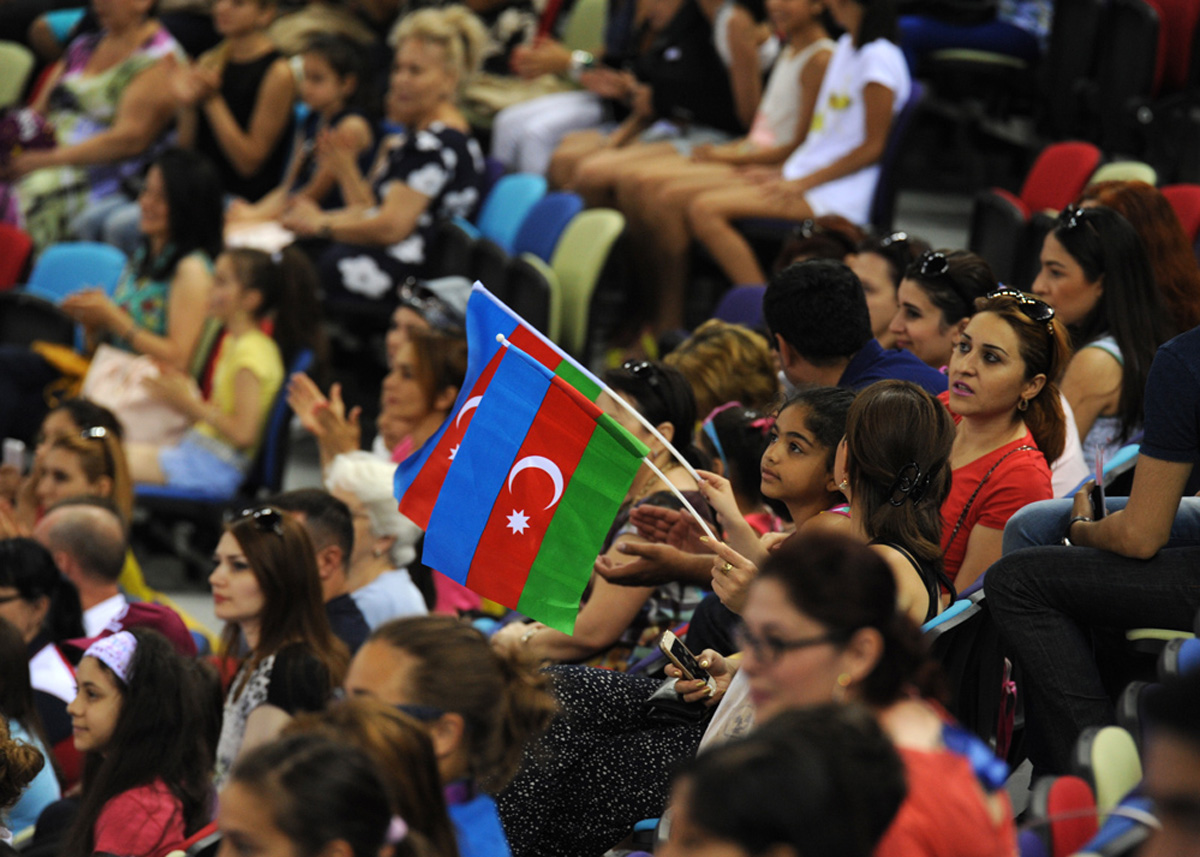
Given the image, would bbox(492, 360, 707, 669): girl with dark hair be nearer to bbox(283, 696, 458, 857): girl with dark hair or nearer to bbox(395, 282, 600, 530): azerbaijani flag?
bbox(395, 282, 600, 530): azerbaijani flag

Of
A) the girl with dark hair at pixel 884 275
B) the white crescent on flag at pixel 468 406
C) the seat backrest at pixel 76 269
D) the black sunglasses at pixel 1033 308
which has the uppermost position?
the black sunglasses at pixel 1033 308

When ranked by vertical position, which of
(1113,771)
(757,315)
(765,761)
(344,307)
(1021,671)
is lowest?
(344,307)

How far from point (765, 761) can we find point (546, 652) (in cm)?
193

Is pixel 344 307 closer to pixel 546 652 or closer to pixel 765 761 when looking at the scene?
pixel 546 652

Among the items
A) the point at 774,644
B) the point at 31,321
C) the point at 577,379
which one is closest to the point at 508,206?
the point at 31,321

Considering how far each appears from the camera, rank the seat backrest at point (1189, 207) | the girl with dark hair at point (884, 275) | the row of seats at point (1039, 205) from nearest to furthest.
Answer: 1. the girl with dark hair at point (884, 275)
2. the seat backrest at point (1189, 207)
3. the row of seats at point (1039, 205)

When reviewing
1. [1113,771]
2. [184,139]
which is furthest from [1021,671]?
[184,139]

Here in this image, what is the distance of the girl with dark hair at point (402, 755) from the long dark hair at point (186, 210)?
4.45 m

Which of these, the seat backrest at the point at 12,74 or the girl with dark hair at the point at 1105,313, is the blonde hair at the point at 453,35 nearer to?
the seat backrest at the point at 12,74

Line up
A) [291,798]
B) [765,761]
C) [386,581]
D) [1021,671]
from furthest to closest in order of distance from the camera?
[386,581] → [1021,671] → [291,798] → [765,761]

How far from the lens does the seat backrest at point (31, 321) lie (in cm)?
660

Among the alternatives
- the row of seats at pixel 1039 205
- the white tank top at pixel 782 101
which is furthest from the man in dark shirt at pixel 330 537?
the white tank top at pixel 782 101

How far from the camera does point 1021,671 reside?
9.73ft

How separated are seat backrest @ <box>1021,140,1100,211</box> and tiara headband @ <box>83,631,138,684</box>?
3.45 meters
